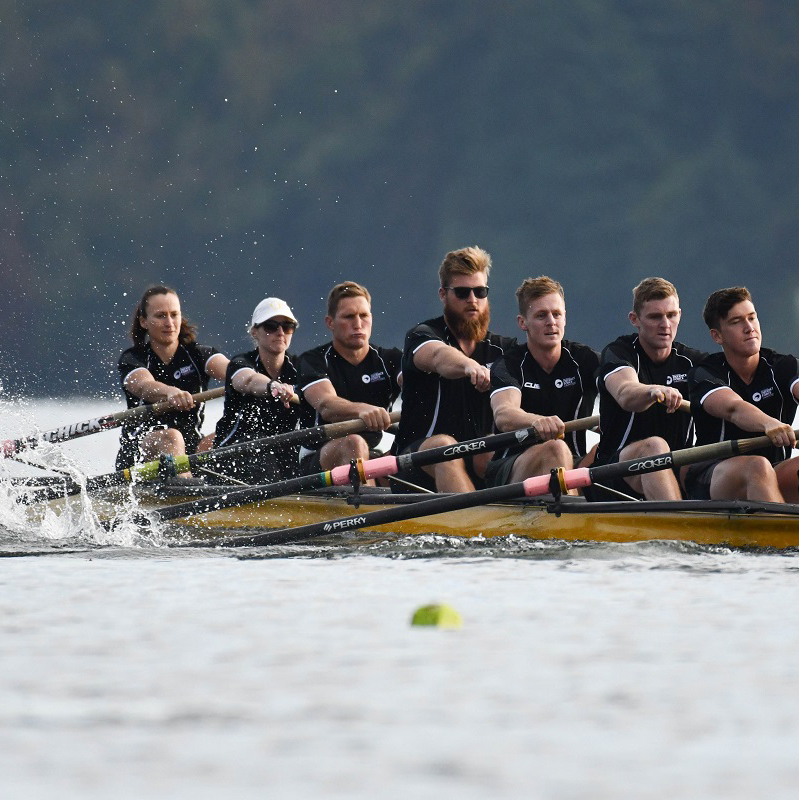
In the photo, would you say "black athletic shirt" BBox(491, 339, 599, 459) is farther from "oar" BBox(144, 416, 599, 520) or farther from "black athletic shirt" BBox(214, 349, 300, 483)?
"black athletic shirt" BBox(214, 349, 300, 483)

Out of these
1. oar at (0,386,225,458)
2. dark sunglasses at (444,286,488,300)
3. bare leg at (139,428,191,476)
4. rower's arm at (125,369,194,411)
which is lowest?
bare leg at (139,428,191,476)

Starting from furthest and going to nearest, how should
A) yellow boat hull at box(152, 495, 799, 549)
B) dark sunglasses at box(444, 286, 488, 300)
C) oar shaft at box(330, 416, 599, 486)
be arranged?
dark sunglasses at box(444, 286, 488, 300), oar shaft at box(330, 416, 599, 486), yellow boat hull at box(152, 495, 799, 549)

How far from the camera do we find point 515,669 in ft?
10.3

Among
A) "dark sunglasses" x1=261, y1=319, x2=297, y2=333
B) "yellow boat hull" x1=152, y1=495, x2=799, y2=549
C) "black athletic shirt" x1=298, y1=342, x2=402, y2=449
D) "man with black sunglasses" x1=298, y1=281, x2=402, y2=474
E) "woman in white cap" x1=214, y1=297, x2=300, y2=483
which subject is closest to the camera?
"yellow boat hull" x1=152, y1=495, x2=799, y2=549

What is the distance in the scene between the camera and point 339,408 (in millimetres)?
7574

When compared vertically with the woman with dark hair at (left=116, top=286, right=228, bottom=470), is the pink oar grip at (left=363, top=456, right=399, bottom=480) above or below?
below

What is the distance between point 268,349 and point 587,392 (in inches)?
110

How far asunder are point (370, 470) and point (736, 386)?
192cm

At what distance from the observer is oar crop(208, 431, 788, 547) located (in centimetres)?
579

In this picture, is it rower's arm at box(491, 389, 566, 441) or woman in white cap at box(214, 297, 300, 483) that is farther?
woman in white cap at box(214, 297, 300, 483)

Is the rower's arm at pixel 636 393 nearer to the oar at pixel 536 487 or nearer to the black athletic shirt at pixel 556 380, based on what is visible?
the oar at pixel 536 487

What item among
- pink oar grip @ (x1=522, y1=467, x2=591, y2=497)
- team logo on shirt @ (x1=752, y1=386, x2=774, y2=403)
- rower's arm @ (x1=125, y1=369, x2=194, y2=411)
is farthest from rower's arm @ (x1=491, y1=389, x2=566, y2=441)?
rower's arm @ (x1=125, y1=369, x2=194, y2=411)

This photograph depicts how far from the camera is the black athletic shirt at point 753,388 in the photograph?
20.4 feet

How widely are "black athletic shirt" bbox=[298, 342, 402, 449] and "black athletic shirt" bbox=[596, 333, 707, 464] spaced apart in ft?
5.62
